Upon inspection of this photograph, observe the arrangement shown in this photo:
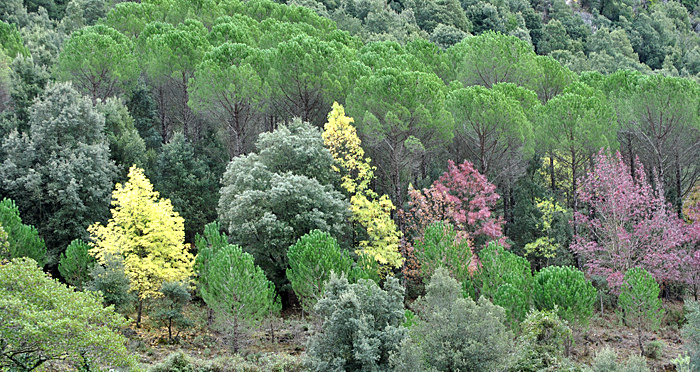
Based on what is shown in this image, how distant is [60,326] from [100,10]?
61653 mm

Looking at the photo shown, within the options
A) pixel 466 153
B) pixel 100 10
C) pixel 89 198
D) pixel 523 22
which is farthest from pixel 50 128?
pixel 523 22

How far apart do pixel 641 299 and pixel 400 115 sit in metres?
16.5

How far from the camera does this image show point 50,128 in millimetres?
36438

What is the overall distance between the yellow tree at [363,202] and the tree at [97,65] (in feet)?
62.8

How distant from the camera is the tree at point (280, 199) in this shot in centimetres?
3294

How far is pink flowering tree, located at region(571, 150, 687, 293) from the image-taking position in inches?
1406

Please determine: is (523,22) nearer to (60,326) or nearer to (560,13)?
(560,13)

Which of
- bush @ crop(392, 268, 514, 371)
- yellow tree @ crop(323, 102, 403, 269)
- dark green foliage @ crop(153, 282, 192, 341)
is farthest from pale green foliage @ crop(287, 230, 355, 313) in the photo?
bush @ crop(392, 268, 514, 371)

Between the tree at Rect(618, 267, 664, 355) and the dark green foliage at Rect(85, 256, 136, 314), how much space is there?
23734 mm

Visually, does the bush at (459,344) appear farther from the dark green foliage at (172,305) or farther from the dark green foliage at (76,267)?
the dark green foliage at (76,267)

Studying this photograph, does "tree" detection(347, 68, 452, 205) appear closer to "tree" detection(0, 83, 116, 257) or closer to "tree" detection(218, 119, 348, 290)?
"tree" detection(218, 119, 348, 290)

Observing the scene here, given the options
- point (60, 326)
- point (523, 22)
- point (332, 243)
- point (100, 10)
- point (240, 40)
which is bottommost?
point (60, 326)

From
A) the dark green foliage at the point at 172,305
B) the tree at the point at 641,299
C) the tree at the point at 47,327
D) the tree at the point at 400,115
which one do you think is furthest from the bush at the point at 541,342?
the dark green foliage at the point at 172,305

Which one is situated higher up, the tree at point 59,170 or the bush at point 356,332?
the tree at point 59,170
